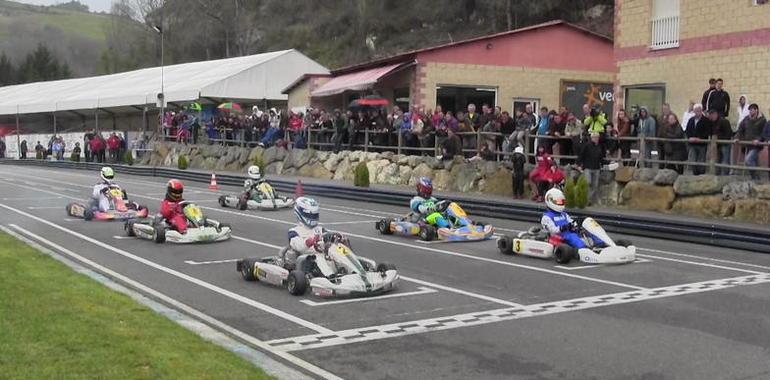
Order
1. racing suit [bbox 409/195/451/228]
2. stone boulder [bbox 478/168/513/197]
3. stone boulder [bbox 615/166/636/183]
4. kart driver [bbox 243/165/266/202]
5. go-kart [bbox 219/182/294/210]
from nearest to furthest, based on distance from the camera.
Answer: racing suit [bbox 409/195/451/228], stone boulder [bbox 615/166/636/183], go-kart [bbox 219/182/294/210], kart driver [bbox 243/165/266/202], stone boulder [bbox 478/168/513/197]

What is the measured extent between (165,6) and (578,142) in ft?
274

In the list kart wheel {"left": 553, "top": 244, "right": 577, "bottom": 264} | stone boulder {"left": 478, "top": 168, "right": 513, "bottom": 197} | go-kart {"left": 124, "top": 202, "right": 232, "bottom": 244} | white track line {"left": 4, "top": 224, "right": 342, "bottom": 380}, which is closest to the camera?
white track line {"left": 4, "top": 224, "right": 342, "bottom": 380}

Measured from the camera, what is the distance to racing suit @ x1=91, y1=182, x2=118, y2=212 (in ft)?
63.2

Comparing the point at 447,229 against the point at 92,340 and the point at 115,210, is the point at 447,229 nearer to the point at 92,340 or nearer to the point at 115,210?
the point at 115,210

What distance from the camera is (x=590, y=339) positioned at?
8211 mm

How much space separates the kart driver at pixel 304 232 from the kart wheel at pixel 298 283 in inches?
19.3

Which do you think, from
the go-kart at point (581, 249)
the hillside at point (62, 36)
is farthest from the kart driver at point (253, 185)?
the hillside at point (62, 36)

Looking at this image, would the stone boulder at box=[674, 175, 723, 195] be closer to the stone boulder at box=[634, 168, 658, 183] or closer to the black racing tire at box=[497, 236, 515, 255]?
the stone boulder at box=[634, 168, 658, 183]

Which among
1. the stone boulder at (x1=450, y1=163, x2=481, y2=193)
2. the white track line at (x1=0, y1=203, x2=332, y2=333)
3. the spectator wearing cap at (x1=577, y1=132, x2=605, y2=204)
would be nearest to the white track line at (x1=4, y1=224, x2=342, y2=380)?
the white track line at (x1=0, y1=203, x2=332, y2=333)

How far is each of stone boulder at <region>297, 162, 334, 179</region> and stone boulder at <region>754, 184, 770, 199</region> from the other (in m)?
17.1

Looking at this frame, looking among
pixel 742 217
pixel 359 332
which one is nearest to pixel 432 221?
pixel 742 217

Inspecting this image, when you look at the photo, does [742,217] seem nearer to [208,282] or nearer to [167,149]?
[208,282]

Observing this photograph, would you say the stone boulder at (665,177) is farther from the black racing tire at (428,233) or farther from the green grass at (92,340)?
the green grass at (92,340)

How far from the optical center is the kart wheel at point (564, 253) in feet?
42.6
